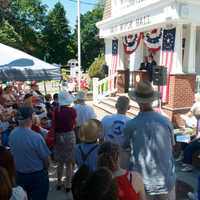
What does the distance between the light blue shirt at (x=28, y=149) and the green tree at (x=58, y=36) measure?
5433 cm

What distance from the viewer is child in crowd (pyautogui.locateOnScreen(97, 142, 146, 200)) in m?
2.94

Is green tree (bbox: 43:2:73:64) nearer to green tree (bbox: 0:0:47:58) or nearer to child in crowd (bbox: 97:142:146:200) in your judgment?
green tree (bbox: 0:0:47:58)

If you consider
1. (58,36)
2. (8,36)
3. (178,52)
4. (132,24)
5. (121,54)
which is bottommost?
(178,52)

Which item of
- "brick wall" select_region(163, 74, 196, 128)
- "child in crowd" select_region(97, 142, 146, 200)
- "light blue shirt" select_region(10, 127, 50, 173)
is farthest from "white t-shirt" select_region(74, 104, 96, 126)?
"brick wall" select_region(163, 74, 196, 128)

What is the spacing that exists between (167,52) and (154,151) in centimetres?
975

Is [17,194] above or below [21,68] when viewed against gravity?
below

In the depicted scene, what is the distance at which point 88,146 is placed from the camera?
4.09m

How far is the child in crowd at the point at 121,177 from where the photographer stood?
9.65 ft

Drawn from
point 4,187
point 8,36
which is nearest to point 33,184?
point 4,187

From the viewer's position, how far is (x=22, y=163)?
14.6 feet

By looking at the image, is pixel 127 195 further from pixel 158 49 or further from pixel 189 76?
pixel 158 49

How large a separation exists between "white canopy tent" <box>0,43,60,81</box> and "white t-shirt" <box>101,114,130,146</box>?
3.60 meters

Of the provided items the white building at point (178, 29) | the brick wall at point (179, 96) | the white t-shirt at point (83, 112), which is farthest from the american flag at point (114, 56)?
the white t-shirt at point (83, 112)

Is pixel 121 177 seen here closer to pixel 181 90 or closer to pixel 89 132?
pixel 89 132
